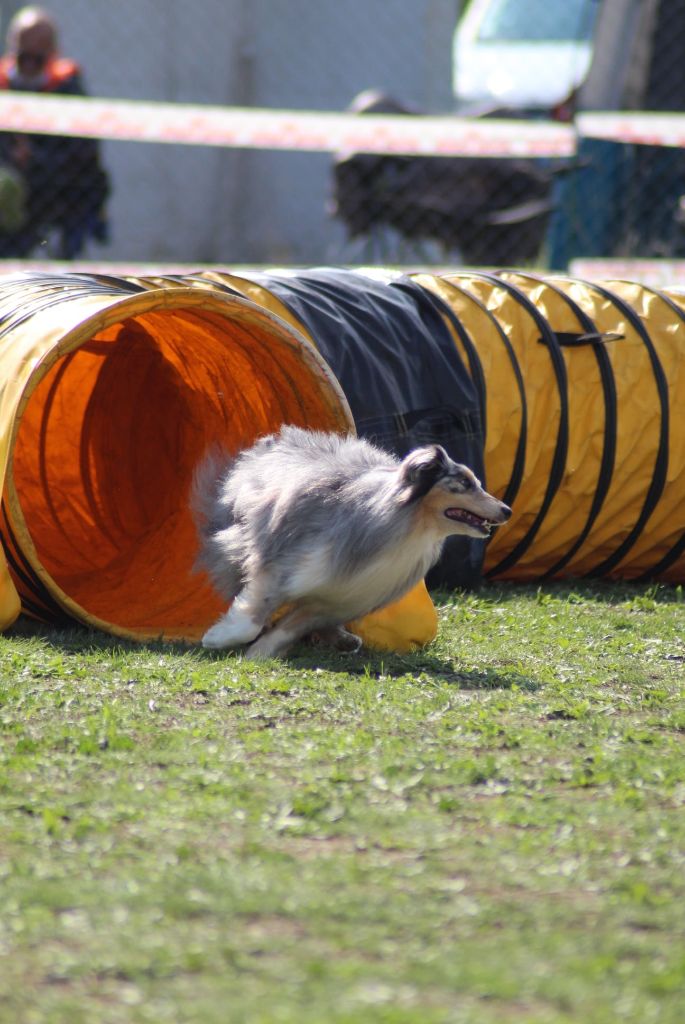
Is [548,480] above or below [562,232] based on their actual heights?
below

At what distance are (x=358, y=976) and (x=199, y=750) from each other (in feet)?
4.50

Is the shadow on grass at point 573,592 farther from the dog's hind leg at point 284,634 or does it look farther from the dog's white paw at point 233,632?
the dog's white paw at point 233,632

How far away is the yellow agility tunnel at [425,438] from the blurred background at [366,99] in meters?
4.62

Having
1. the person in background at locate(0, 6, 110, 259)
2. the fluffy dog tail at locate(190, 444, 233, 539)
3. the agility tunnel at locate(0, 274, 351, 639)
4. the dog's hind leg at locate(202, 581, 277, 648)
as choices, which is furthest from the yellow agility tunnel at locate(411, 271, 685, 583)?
the person in background at locate(0, 6, 110, 259)

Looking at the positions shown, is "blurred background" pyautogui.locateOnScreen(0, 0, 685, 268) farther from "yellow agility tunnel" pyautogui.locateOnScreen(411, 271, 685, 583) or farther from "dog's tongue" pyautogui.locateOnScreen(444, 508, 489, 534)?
"dog's tongue" pyautogui.locateOnScreen(444, 508, 489, 534)

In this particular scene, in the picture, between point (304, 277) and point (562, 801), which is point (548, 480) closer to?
point (304, 277)

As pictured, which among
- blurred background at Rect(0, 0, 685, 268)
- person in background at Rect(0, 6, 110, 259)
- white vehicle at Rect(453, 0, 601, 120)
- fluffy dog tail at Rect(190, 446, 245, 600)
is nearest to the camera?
fluffy dog tail at Rect(190, 446, 245, 600)

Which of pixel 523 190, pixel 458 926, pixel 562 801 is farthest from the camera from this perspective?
pixel 523 190

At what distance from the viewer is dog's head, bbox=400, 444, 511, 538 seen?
16.5 feet

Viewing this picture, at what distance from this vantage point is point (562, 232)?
1079cm

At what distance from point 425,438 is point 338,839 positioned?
323 centimetres

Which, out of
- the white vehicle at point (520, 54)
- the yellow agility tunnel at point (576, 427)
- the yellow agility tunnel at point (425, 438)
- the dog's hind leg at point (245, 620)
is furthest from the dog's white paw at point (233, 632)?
the white vehicle at point (520, 54)

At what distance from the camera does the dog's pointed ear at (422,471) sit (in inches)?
198

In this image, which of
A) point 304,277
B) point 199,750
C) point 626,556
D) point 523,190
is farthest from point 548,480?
point 523,190
